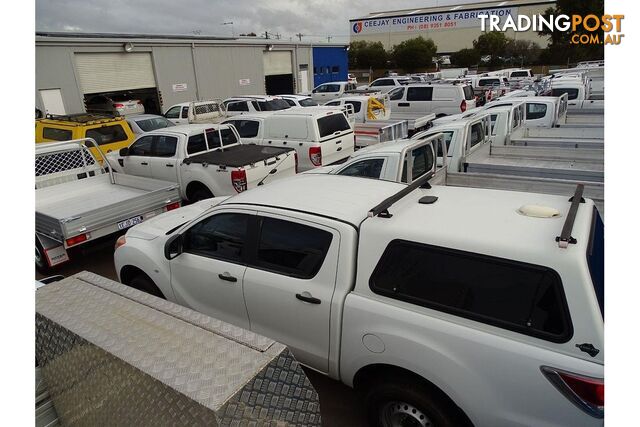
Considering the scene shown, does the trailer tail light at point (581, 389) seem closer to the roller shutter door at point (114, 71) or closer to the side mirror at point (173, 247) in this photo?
the side mirror at point (173, 247)

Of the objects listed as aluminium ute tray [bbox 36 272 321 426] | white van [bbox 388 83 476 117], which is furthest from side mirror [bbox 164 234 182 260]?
white van [bbox 388 83 476 117]

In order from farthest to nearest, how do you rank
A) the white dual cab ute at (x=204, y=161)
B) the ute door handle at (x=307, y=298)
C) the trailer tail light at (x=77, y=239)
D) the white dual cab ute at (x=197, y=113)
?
the white dual cab ute at (x=197, y=113), the white dual cab ute at (x=204, y=161), the trailer tail light at (x=77, y=239), the ute door handle at (x=307, y=298)

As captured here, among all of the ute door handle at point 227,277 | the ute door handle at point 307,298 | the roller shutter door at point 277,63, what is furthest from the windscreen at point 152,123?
the roller shutter door at point 277,63

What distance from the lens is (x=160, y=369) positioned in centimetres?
208

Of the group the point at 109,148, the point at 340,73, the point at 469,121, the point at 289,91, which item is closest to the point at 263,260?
the point at 469,121

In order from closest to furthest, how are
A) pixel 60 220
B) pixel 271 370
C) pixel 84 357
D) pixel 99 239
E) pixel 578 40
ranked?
1. pixel 271 370
2. pixel 84 357
3. pixel 60 220
4. pixel 99 239
5. pixel 578 40

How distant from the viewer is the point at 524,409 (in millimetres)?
2266

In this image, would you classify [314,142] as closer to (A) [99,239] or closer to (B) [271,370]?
(A) [99,239]

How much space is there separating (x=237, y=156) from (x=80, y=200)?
2.82m

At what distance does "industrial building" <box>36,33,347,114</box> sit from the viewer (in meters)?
18.8

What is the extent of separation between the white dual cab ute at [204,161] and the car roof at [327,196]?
3.32m

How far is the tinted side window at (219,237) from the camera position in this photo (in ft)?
11.6

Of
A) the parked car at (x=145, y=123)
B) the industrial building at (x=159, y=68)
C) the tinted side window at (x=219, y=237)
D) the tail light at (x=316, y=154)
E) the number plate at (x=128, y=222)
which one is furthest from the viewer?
the industrial building at (x=159, y=68)

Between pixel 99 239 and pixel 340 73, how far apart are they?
3518 centimetres
